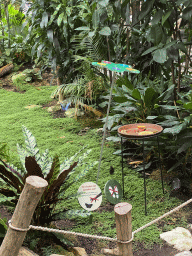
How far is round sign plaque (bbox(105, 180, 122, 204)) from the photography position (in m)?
2.30

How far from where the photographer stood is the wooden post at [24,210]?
1177 mm

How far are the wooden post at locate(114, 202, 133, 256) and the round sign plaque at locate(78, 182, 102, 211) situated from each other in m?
0.67

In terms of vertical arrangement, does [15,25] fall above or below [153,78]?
above

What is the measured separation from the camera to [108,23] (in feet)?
13.5

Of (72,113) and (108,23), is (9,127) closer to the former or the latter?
(72,113)

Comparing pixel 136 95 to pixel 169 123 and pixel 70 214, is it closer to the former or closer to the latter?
pixel 169 123

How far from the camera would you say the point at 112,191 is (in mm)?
2355

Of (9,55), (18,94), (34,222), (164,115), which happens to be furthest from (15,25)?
(34,222)

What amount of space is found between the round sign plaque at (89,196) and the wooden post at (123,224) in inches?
26.2

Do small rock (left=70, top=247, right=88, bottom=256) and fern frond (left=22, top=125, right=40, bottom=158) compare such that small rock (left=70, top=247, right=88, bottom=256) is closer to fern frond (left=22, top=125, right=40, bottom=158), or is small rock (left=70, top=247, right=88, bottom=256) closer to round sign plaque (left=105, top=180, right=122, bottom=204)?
round sign plaque (left=105, top=180, right=122, bottom=204)

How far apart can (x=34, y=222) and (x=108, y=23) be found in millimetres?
3135

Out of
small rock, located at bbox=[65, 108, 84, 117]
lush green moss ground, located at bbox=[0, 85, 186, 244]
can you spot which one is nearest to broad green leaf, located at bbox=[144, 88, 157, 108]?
lush green moss ground, located at bbox=[0, 85, 186, 244]

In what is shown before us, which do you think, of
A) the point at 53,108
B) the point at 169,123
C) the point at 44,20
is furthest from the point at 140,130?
the point at 44,20

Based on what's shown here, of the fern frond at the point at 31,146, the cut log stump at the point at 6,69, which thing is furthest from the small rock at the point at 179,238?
the cut log stump at the point at 6,69
